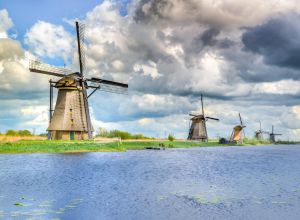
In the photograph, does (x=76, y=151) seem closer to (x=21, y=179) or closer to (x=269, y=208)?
(x=21, y=179)

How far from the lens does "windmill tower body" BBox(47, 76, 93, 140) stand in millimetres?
53438

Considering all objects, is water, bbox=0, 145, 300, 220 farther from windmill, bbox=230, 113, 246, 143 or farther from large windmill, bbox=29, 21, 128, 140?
windmill, bbox=230, 113, 246, 143

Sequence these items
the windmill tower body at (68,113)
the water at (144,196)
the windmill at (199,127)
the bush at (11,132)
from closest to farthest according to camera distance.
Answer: the water at (144,196) < the windmill tower body at (68,113) < the bush at (11,132) < the windmill at (199,127)

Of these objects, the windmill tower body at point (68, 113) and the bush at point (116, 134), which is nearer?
the windmill tower body at point (68, 113)

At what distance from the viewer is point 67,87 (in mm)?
53750

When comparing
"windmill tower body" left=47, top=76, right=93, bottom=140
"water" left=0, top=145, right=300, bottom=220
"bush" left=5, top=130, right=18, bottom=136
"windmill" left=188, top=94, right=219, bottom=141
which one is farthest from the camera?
"windmill" left=188, top=94, right=219, bottom=141

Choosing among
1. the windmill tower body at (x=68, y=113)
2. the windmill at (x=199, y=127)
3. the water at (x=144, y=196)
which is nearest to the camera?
the water at (x=144, y=196)

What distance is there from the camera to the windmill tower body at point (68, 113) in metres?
53.4

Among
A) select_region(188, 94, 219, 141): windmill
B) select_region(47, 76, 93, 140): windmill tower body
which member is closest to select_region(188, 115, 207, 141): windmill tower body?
select_region(188, 94, 219, 141): windmill

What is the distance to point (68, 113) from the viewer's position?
5359cm

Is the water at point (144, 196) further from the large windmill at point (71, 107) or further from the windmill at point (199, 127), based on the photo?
the windmill at point (199, 127)

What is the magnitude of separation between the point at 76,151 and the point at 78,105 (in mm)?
9344

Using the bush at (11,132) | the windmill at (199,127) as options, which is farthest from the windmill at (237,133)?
the bush at (11,132)

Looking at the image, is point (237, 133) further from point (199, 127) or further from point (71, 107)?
point (71, 107)
